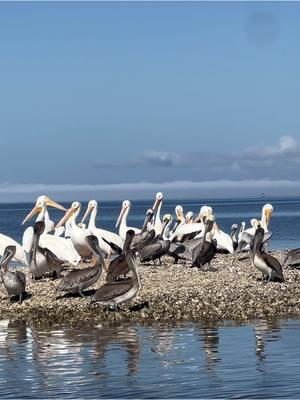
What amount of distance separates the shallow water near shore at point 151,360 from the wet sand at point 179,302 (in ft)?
1.13

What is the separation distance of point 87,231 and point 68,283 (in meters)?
4.02

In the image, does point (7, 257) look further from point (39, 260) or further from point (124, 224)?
point (124, 224)

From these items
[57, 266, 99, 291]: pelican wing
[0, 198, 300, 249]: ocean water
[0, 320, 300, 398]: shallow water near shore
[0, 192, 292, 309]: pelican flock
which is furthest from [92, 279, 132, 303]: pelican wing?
[0, 198, 300, 249]: ocean water

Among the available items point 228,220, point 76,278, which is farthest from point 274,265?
point 228,220

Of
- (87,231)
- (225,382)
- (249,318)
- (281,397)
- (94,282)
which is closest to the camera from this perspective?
(281,397)

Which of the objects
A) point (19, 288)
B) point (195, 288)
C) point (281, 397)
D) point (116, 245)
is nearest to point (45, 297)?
point (19, 288)

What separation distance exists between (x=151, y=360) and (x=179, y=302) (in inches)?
107

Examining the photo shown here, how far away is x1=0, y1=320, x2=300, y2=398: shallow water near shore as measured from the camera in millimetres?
8758

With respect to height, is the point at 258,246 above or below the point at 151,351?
above

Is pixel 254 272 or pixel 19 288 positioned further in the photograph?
pixel 254 272

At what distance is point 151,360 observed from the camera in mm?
9992

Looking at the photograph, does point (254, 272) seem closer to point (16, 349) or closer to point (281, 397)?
point (16, 349)

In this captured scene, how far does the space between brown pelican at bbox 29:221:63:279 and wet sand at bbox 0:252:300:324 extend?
15.5 inches

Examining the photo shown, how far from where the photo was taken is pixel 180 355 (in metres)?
10.2
